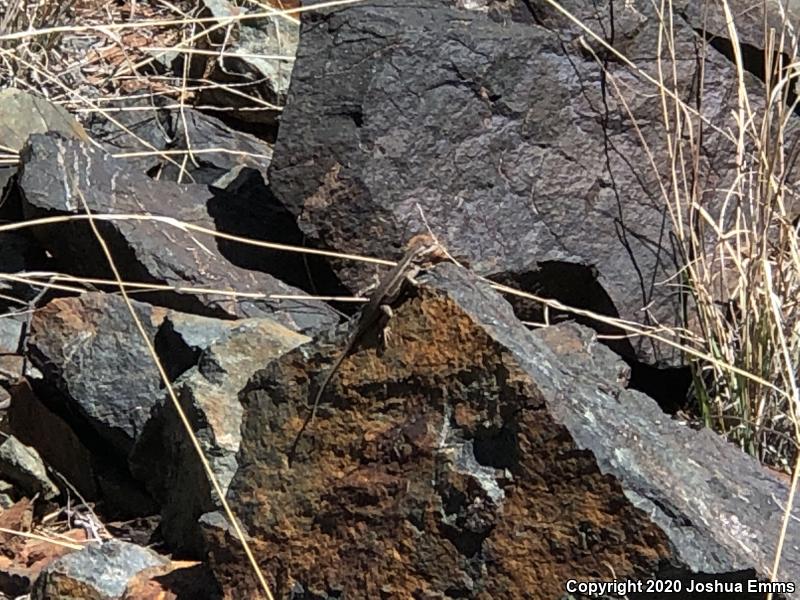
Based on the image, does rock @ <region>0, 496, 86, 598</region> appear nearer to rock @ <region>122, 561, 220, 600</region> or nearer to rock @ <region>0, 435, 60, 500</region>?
rock @ <region>0, 435, 60, 500</region>

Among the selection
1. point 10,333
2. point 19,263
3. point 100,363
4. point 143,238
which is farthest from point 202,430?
point 19,263

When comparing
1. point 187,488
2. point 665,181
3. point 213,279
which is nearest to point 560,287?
point 665,181

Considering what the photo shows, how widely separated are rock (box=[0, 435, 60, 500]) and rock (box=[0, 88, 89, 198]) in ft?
3.79

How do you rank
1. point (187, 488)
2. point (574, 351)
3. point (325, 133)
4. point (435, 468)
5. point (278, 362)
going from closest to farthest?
1. point (435, 468)
2. point (278, 362)
3. point (187, 488)
4. point (574, 351)
5. point (325, 133)

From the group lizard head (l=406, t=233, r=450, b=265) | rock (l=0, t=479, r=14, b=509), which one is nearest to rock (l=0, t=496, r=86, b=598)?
rock (l=0, t=479, r=14, b=509)

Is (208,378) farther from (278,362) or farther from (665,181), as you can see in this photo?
(665,181)

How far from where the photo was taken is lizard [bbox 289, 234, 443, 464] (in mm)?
2033

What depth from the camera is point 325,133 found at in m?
3.12

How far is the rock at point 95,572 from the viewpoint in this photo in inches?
87.4

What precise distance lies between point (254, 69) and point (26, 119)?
79cm

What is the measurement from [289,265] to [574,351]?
0.93 meters

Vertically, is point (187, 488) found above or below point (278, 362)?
below

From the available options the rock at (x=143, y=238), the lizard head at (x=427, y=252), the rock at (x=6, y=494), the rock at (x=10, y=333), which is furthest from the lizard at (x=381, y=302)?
the rock at (x=10, y=333)

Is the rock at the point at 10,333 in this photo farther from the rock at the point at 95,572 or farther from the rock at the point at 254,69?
the rock at the point at 254,69
